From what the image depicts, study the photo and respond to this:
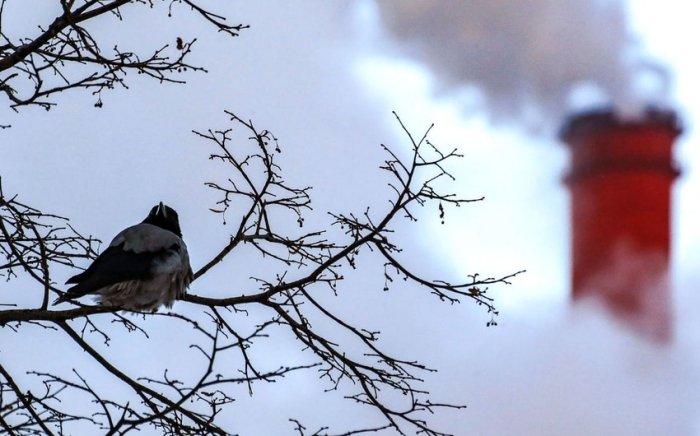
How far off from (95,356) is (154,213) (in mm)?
2878

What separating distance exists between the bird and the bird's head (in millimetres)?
843

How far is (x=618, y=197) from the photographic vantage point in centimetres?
5091

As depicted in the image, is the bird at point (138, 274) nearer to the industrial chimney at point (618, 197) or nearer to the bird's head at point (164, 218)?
the bird's head at point (164, 218)

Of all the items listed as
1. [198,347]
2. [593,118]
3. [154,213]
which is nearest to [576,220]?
[593,118]

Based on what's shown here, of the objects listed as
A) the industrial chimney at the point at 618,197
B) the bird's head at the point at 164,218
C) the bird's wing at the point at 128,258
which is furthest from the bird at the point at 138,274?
the industrial chimney at the point at 618,197

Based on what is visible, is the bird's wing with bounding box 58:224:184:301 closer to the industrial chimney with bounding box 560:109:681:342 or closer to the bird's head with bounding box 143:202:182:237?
the bird's head with bounding box 143:202:182:237

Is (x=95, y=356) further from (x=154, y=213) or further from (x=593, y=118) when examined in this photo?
(x=593, y=118)

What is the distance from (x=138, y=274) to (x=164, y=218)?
1419 mm

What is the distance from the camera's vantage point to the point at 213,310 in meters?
7.73

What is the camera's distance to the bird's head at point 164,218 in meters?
9.90

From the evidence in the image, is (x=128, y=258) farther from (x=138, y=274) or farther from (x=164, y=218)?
(x=164, y=218)

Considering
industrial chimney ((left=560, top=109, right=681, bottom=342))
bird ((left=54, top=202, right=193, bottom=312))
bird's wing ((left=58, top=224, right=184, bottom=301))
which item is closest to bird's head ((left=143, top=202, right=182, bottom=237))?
bird's wing ((left=58, top=224, right=184, bottom=301))

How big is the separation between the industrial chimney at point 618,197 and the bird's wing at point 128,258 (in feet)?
141

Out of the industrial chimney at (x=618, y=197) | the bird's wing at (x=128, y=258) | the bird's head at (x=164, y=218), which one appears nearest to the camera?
the bird's wing at (x=128, y=258)
